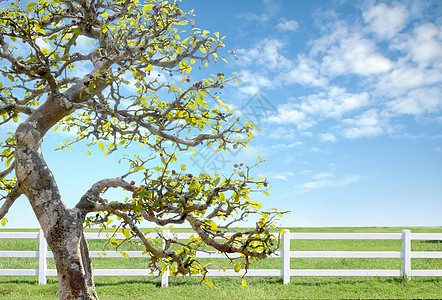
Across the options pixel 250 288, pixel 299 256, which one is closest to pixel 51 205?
pixel 250 288

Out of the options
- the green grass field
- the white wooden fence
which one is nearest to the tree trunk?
the green grass field

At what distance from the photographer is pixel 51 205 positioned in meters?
4.37

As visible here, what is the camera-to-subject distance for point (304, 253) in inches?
396

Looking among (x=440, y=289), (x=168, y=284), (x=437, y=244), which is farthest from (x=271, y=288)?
(x=437, y=244)

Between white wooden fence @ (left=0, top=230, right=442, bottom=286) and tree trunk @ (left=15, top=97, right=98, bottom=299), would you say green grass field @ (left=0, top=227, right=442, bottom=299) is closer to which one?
white wooden fence @ (left=0, top=230, right=442, bottom=286)

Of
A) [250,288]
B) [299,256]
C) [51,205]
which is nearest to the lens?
[51,205]

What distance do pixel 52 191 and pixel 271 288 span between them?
6923 mm

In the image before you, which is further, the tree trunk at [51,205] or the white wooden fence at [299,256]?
the white wooden fence at [299,256]

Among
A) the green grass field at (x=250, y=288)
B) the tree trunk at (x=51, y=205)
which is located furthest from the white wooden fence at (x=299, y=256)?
the tree trunk at (x=51, y=205)

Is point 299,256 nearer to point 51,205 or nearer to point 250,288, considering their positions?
point 250,288

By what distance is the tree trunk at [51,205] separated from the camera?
4262 millimetres

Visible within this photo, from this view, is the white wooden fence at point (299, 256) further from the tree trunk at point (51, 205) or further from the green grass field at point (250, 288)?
the tree trunk at point (51, 205)

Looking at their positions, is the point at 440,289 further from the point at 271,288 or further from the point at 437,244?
the point at 437,244

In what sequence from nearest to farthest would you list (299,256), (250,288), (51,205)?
(51,205) < (250,288) < (299,256)
